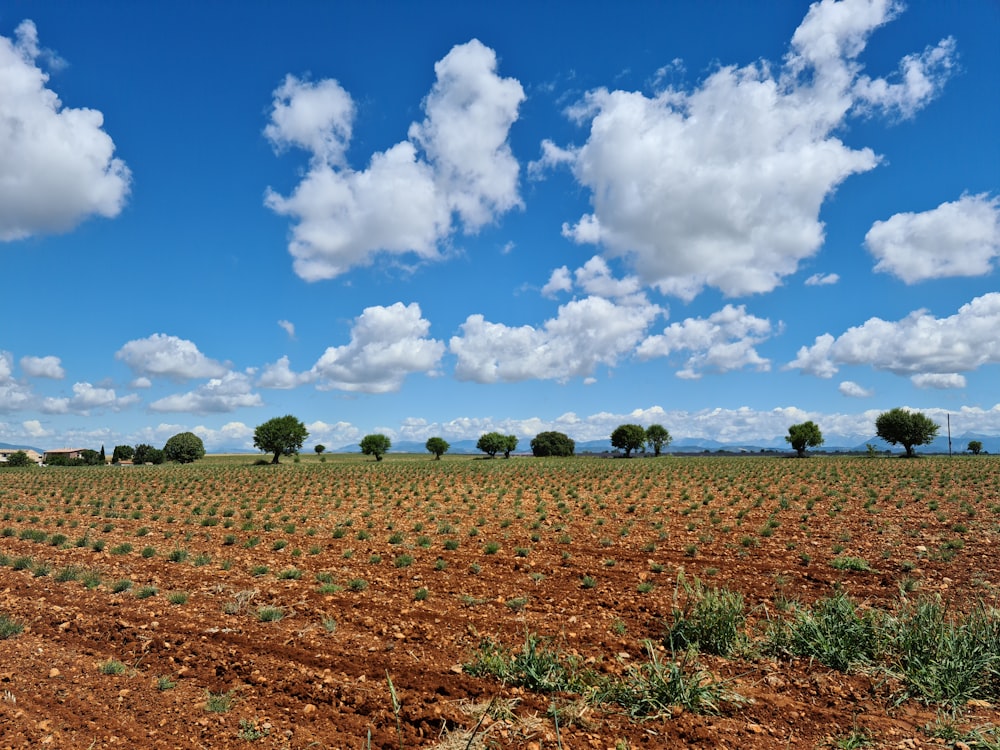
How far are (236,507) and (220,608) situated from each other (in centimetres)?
1711

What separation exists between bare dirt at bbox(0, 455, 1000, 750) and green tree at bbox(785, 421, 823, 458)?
326 feet

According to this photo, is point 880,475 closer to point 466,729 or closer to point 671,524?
point 671,524

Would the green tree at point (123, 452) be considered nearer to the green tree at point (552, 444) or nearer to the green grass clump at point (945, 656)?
the green tree at point (552, 444)

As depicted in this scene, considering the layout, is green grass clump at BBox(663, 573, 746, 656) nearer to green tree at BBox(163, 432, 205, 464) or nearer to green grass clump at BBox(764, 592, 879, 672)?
green grass clump at BBox(764, 592, 879, 672)

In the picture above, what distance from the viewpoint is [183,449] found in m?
107

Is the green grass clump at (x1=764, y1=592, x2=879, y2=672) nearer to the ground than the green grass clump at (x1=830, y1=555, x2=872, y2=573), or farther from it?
farther from it

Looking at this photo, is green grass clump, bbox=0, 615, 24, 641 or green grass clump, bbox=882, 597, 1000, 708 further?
green grass clump, bbox=0, 615, 24, 641

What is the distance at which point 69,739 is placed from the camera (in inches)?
223

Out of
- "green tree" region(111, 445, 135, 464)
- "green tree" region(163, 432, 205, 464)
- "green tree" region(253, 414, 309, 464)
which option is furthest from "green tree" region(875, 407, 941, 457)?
"green tree" region(111, 445, 135, 464)

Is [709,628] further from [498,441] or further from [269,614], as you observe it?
[498,441]

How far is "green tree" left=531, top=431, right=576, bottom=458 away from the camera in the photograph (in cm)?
13462

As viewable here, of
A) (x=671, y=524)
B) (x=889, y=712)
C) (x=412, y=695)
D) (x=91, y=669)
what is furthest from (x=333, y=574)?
(x=671, y=524)

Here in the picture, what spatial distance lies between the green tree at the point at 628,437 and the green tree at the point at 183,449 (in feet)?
319

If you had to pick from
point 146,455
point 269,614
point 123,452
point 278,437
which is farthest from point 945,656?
point 123,452
